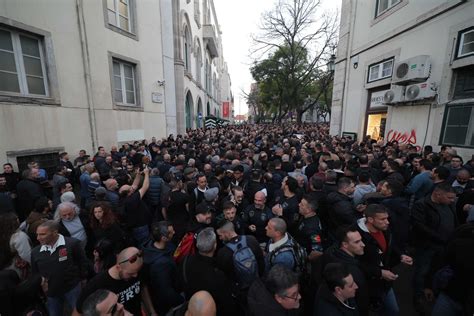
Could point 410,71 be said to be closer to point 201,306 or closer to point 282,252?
point 282,252

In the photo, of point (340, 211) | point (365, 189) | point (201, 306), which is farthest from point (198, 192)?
point (365, 189)

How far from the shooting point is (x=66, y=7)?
8062 millimetres

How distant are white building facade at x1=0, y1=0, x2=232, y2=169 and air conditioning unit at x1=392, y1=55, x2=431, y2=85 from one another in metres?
12.2

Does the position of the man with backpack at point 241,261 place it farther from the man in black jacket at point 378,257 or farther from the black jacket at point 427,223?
the black jacket at point 427,223

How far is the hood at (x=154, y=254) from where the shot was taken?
7.89ft

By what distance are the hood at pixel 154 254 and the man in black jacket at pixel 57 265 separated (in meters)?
0.93

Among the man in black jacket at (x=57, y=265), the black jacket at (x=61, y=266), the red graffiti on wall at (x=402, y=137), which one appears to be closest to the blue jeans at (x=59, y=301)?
the man in black jacket at (x=57, y=265)

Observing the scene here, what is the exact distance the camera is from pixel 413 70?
27.6 feet

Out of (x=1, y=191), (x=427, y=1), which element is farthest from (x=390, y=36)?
(x=1, y=191)

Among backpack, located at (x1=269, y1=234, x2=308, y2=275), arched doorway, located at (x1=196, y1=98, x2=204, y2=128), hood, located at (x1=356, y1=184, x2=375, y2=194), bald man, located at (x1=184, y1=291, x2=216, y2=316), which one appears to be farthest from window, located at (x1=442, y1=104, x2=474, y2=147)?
arched doorway, located at (x1=196, y1=98, x2=204, y2=128)

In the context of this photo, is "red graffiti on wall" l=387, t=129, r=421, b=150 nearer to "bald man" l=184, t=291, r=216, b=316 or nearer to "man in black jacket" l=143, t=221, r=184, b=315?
"man in black jacket" l=143, t=221, r=184, b=315

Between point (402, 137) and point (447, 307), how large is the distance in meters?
9.60

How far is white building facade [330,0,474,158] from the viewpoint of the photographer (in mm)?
→ 7179

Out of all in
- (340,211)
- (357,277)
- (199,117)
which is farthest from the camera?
(199,117)
